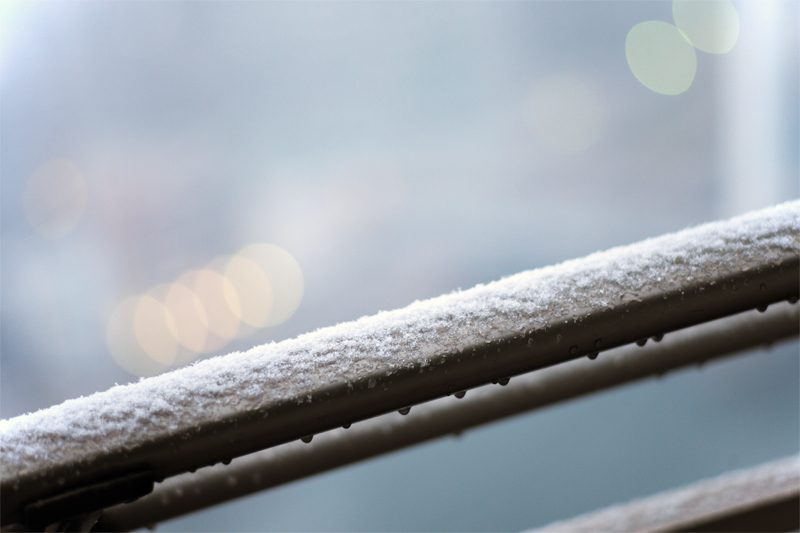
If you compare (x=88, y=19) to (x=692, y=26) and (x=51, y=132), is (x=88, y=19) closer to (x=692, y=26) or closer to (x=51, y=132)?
(x=51, y=132)

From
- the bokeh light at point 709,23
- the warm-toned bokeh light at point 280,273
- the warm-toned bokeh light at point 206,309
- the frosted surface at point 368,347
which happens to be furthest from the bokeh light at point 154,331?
the bokeh light at point 709,23

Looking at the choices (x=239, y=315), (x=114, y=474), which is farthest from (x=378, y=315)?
(x=239, y=315)

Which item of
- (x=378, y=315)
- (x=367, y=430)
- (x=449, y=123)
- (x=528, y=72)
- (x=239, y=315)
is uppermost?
(x=528, y=72)

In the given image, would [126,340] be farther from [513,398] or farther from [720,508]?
[720,508]

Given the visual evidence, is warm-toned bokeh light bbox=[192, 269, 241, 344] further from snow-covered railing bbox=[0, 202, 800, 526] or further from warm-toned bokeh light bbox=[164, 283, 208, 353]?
snow-covered railing bbox=[0, 202, 800, 526]

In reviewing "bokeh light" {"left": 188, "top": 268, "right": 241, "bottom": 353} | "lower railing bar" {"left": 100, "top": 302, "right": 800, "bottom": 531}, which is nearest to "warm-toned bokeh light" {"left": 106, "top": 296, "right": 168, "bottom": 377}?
"bokeh light" {"left": 188, "top": 268, "right": 241, "bottom": 353}

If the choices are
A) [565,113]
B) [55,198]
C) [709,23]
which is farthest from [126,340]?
[709,23]
